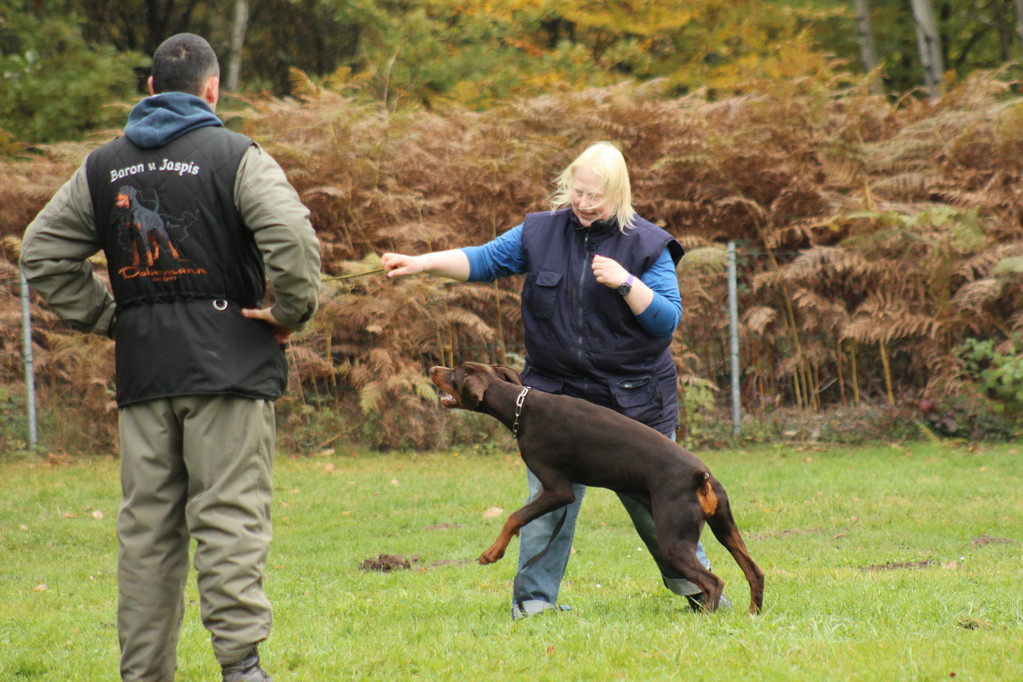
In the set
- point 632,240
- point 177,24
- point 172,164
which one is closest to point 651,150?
point 632,240

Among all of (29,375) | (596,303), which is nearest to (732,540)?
(596,303)

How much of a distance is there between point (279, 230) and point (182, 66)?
0.69 metres

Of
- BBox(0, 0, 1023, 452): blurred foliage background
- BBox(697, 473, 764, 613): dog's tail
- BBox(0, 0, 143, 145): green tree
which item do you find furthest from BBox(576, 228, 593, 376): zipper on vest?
BBox(0, 0, 143, 145): green tree

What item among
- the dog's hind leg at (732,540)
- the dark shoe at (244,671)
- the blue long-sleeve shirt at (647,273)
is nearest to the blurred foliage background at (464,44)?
the blue long-sleeve shirt at (647,273)

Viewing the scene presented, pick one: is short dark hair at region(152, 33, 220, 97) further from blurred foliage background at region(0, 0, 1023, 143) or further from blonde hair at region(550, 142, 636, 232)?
blurred foliage background at region(0, 0, 1023, 143)

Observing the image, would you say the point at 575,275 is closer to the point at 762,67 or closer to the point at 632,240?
the point at 632,240

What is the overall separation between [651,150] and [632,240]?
25.9ft

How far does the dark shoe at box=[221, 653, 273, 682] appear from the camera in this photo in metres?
3.54

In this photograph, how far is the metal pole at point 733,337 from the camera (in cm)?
1067

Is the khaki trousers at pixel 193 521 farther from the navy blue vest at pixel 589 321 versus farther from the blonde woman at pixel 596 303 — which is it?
the navy blue vest at pixel 589 321

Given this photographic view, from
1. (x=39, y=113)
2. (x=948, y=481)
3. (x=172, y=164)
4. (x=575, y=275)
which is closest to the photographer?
(x=172, y=164)

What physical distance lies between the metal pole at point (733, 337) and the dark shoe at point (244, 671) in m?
7.75

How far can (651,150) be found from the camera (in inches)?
473

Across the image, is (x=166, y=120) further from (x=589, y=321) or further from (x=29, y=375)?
(x=29, y=375)
